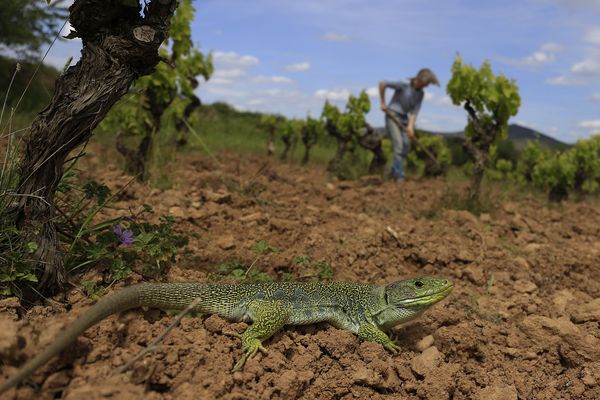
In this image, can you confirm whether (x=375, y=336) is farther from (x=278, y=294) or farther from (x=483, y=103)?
(x=483, y=103)

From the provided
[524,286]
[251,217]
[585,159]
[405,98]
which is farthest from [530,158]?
[251,217]

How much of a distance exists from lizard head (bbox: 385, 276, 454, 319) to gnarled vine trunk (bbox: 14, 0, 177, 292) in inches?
103

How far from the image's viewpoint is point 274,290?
4.17 meters

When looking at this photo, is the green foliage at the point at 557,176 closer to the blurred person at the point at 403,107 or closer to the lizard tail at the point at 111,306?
the blurred person at the point at 403,107

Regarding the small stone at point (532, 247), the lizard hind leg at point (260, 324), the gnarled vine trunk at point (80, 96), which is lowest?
the lizard hind leg at point (260, 324)

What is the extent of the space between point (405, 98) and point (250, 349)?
415 inches

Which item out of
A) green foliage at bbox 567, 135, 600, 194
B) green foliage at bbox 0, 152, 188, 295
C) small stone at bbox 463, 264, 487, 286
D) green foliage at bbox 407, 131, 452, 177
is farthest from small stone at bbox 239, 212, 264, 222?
green foliage at bbox 567, 135, 600, 194

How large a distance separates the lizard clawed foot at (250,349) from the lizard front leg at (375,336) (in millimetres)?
933

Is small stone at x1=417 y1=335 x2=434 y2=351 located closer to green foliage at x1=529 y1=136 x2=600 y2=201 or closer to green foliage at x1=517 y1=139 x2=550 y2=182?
green foliage at x1=529 y1=136 x2=600 y2=201

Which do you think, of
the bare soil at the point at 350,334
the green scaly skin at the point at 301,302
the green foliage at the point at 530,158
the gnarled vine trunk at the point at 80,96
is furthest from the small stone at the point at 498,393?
the green foliage at the point at 530,158

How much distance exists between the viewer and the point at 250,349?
3.56 metres

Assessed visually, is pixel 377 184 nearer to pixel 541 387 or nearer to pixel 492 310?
pixel 492 310

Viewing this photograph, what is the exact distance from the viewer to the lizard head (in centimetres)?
412

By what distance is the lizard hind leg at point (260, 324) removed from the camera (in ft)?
11.7
